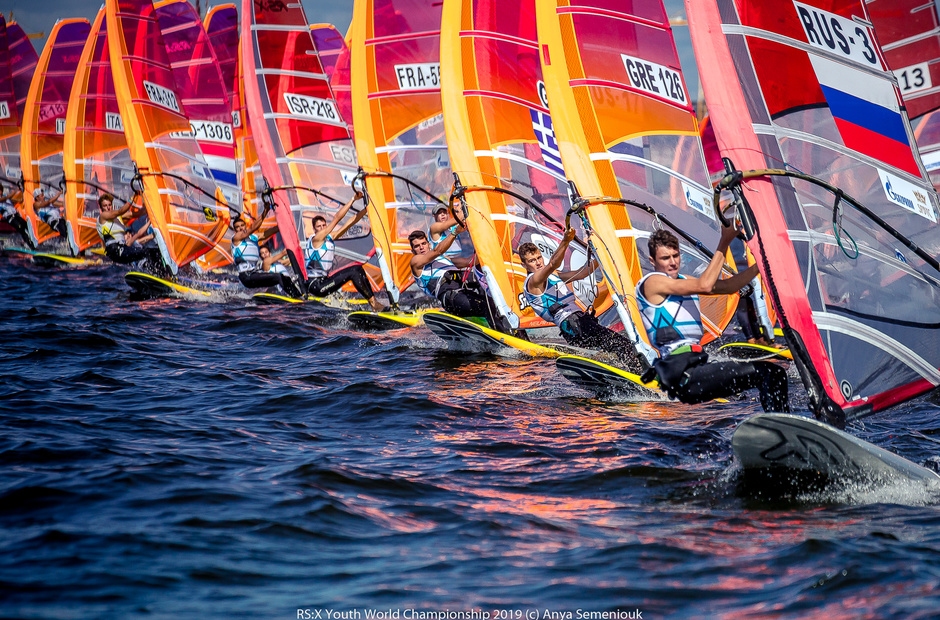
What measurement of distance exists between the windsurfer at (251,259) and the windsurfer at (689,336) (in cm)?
980

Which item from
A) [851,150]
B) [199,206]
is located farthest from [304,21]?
[851,150]

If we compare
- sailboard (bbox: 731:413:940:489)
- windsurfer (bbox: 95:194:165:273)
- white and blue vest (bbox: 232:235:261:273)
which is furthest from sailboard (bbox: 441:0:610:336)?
windsurfer (bbox: 95:194:165:273)

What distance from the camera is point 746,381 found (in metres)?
5.15

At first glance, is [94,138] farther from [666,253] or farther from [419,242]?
[666,253]

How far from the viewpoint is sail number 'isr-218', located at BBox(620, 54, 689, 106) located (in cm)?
838

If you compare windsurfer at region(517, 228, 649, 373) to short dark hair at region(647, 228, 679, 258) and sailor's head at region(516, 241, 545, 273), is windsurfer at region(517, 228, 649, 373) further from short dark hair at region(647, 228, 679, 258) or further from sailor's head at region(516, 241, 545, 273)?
short dark hair at region(647, 228, 679, 258)

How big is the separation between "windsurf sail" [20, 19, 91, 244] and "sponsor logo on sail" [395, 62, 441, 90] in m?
14.9

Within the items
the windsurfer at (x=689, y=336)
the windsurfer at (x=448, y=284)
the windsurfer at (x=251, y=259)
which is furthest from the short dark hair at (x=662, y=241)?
the windsurfer at (x=251, y=259)

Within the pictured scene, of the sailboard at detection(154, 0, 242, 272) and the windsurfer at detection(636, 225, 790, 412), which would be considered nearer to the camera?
the windsurfer at detection(636, 225, 790, 412)

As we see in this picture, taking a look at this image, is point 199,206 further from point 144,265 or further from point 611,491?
point 611,491

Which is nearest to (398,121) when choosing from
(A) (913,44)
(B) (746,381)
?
(A) (913,44)

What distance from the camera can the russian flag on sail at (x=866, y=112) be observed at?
17.3 feet

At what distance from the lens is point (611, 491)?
16.1 feet

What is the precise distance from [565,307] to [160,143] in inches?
410
